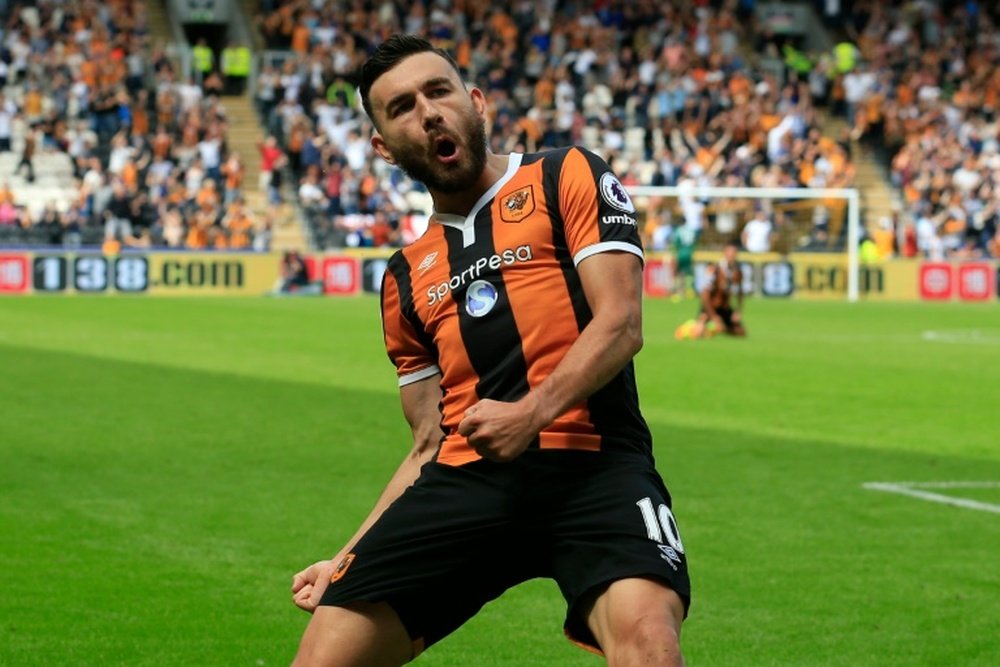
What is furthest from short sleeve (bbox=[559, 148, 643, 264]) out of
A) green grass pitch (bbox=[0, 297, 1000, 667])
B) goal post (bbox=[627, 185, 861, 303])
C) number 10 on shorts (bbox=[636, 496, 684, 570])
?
goal post (bbox=[627, 185, 861, 303])

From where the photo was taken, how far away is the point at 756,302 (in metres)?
38.9

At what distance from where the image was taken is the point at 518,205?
185 inches

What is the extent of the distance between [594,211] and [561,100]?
137ft

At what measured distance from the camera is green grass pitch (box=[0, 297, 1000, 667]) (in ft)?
25.0

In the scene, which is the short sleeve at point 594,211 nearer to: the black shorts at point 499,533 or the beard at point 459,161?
the beard at point 459,161

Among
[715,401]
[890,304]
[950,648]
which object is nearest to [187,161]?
[890,304]

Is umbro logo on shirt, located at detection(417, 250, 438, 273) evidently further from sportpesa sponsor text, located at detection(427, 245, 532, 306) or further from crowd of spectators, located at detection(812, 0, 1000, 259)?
crowd of spectators, located at detection(812, 0, 1000, 259)

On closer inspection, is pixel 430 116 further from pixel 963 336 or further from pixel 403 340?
pixel 963 336

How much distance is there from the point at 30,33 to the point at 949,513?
34.8 meters

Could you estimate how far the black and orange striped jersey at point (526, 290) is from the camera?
456cm

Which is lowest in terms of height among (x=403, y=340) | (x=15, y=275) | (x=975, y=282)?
(x=975, y=282)

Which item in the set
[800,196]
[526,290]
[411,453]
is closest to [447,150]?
[526,290]

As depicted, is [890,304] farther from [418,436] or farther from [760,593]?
[418,436]

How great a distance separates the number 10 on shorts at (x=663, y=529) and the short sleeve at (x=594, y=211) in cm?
61
